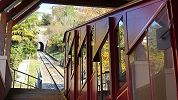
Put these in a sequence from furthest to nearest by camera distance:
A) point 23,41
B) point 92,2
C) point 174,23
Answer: point 23,41 → point 92,2 → point 174,23

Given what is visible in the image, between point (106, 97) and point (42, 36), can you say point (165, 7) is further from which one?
point (42, 36)

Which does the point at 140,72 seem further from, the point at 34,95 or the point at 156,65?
the point at 34,95

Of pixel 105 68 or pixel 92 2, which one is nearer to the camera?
pixel 105 68

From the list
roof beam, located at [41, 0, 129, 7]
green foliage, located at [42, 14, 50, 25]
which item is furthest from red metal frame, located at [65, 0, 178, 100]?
green foliage, located at [42, 14, 50, 25]

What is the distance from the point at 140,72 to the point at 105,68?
5.08ft

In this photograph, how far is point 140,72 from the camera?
14.2ft

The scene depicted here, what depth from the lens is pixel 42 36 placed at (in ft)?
82.2

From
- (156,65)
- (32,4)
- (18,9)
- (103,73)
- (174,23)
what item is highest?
(32,4)

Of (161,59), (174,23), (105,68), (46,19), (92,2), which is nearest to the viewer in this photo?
(174,23)

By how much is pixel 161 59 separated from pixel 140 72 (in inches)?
21.1

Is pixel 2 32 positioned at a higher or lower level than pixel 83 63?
higher

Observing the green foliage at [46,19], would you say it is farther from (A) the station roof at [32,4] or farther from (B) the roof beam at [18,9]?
(B) the roof beam at [18,9]

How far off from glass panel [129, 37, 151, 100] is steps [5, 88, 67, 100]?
452 cm

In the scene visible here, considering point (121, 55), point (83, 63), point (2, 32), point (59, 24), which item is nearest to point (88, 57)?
point (83, 63)
